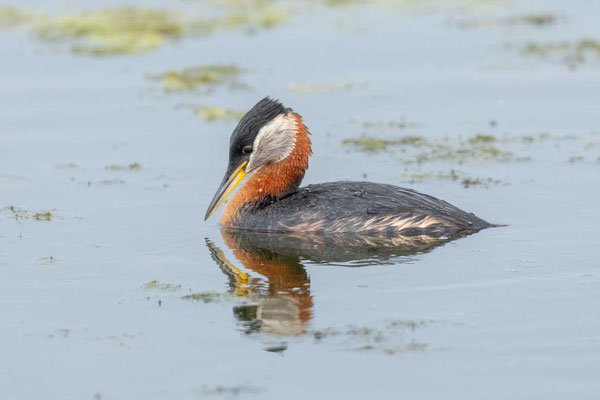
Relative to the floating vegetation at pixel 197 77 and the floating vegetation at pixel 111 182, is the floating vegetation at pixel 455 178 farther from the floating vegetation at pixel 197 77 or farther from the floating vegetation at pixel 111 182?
the floating vegetation at pixel 197 77

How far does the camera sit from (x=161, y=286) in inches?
392

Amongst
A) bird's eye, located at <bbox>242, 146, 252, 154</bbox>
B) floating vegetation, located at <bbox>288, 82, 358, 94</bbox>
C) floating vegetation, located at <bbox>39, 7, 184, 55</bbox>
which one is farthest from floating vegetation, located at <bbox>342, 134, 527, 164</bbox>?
floating vegetation, located at <bbox>39, 7, 184, 55</bbox>

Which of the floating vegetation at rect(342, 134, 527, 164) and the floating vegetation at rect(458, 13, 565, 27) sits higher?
the floating vegetation at rect(458, 13, 565, 27)

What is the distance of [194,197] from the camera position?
13.1 m

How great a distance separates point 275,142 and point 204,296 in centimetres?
316

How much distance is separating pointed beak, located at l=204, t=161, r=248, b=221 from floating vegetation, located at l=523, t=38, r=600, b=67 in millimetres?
8427

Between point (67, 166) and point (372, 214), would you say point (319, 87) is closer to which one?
point (67, 166)

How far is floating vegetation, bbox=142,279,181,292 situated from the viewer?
389 inches

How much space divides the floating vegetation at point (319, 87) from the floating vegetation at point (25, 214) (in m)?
5.88

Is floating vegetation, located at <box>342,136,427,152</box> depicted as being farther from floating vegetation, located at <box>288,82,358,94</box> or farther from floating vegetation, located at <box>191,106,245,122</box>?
floating vegetation, located at <box>288,82,358,94</box>

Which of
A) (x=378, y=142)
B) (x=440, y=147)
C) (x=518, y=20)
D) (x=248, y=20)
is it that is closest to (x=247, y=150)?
(x=378, y=142)

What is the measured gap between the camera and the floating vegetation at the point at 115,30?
20.7m

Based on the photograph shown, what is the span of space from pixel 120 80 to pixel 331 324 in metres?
10.5

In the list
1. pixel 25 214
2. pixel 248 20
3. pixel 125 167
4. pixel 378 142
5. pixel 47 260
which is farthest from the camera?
pixel 248 20
